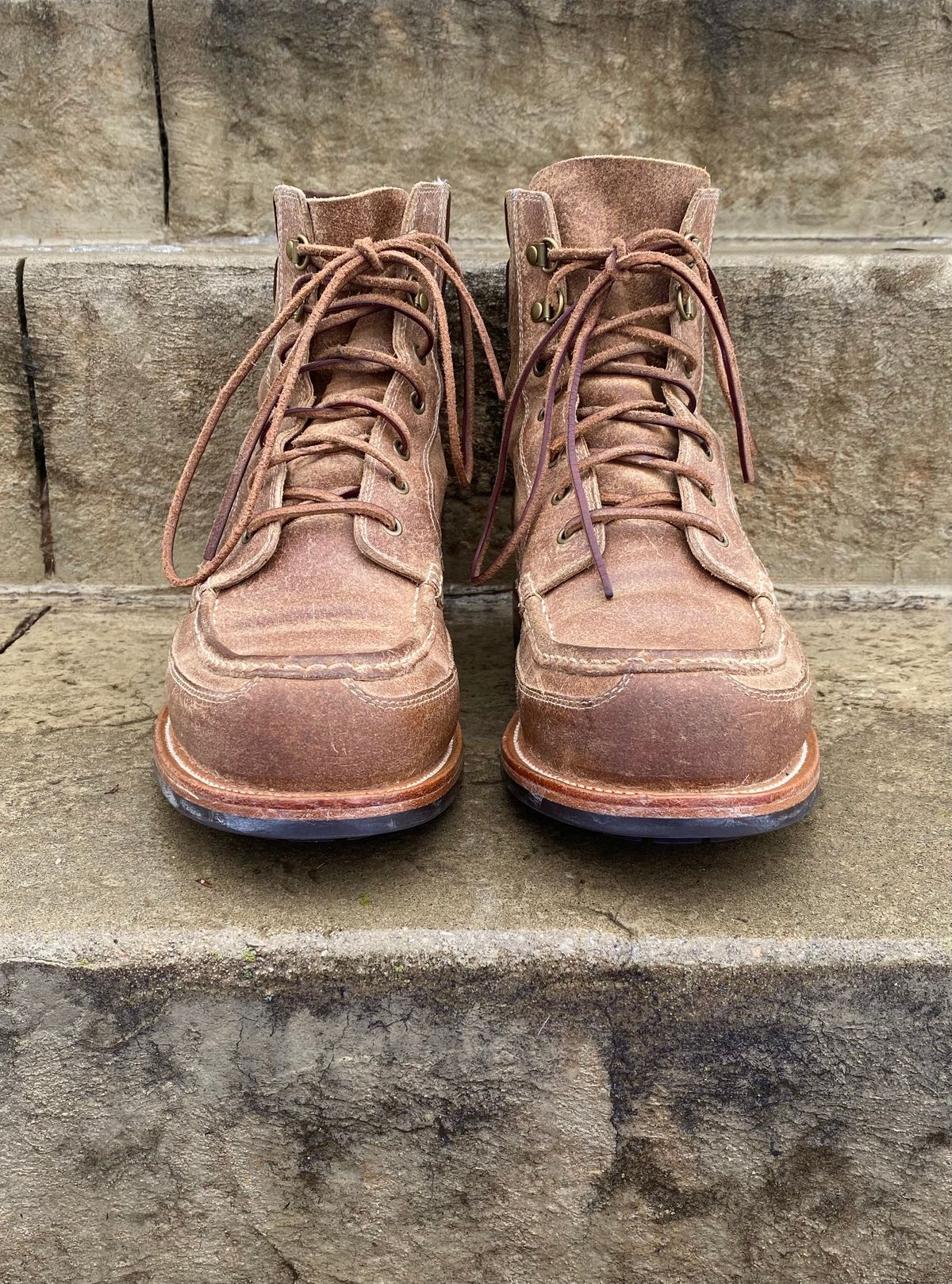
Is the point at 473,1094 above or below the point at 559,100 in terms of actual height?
below

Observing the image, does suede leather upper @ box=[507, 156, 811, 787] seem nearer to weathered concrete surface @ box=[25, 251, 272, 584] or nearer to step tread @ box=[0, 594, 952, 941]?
step tread @ box=[0, 594, 952, 941]

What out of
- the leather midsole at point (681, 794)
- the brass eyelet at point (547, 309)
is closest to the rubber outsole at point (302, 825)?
the leather midsole at point (681, 794)

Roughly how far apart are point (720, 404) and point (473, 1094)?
117 centimetres

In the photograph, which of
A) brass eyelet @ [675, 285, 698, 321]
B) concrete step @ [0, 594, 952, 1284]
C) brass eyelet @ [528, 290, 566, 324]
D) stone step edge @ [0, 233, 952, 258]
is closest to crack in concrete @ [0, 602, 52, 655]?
stone step edge @ [0, 233, 952, 258]

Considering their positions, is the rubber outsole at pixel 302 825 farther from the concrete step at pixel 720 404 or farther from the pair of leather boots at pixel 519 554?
the concrete step at pixel 720 404

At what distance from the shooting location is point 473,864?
39.3 inches

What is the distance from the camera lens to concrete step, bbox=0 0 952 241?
1694 mm

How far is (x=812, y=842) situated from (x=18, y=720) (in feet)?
3.31

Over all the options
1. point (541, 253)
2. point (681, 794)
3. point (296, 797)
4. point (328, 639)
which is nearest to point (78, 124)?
point (541, 253)

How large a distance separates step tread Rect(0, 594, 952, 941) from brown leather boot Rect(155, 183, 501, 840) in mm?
70

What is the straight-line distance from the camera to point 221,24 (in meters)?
1.69

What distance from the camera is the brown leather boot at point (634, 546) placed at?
0.92 metres

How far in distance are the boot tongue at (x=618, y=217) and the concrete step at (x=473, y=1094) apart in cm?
64

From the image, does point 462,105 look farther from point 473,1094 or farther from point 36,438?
point 473,1094
